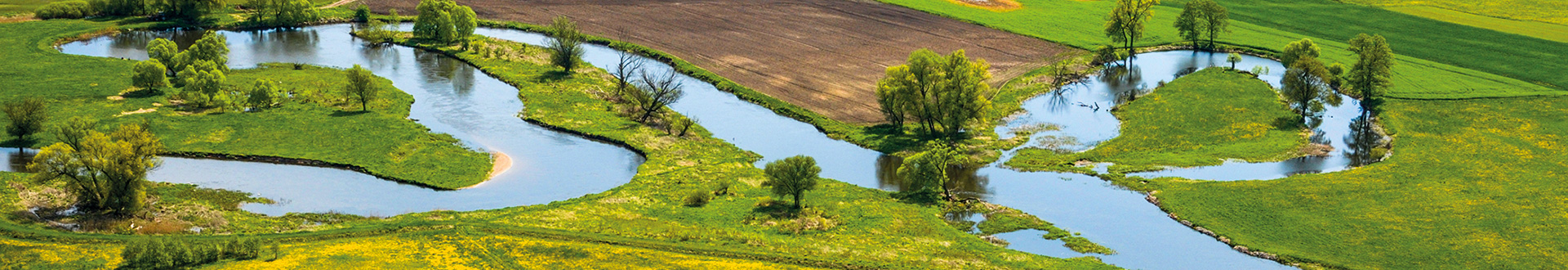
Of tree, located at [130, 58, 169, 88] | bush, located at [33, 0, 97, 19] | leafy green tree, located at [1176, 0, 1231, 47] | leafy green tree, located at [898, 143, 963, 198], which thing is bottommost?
leafy green tree, located at [898, 143, 963, 198]

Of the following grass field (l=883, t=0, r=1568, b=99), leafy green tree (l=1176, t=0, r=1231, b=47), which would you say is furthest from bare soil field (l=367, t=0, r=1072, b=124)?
leafy green tree (l=1176, t=0, r=1231, b=47)

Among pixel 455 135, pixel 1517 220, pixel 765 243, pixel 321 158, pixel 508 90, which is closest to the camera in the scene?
pixel 765 243

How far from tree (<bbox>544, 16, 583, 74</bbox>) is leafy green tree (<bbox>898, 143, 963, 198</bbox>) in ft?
134

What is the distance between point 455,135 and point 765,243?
3097 cm

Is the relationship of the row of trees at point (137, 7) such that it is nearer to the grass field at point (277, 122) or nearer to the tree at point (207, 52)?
the grass field at point (277, 122)

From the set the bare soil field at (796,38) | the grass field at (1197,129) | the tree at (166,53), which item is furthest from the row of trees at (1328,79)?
the tree at (166,53)

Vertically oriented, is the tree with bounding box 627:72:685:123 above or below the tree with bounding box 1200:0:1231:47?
below

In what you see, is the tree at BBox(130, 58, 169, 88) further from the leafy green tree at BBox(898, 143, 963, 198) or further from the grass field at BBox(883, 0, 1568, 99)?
the grass field at BBox(883, 0, 1568, 99)

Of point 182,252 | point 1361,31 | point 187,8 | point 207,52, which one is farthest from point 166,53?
point 1361,31

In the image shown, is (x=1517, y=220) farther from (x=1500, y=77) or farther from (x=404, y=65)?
(x=404, y=65)

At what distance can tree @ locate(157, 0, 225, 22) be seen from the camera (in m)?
125

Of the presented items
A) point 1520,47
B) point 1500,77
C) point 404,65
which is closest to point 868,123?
point 404,65

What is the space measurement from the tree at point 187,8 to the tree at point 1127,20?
88.8 meters

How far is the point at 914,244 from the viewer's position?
6550 cm
